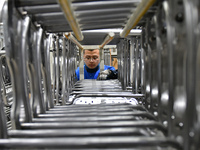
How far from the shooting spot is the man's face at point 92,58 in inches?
178

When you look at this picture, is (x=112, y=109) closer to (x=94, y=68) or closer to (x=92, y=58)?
(x=92, y=58)

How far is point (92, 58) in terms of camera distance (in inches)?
183

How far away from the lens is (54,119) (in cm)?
109

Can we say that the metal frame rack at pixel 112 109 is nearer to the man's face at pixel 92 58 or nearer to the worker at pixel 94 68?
the worker at pixel 94 68

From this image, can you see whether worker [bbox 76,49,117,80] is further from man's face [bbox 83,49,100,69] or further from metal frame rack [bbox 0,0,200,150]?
metal frame rack [bbox 0,0,200,150]

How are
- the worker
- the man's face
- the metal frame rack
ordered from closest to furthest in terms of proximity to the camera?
the metal frame rack → the worker → the man's face

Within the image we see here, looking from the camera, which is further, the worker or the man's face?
the man's face

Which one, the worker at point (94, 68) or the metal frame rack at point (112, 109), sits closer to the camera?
the metal frame rack at point (112, 109)

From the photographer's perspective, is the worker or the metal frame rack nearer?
the metal frame rack

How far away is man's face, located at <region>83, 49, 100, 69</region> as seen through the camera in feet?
14.8

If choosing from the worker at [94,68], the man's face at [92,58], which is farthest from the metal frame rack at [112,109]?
the man's face at [92,58]

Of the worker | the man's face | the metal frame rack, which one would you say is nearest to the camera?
the metal frame rack

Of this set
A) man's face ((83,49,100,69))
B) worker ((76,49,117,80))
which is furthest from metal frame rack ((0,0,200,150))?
man's face ((83,49,100,69))

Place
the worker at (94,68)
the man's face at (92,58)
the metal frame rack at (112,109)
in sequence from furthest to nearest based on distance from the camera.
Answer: the man's face at (92,58) → the worker at (94,68) → the metal frame rack at (112,109)
